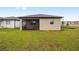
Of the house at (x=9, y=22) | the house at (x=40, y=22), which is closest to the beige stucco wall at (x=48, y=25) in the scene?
the house at (x=40, y=22)

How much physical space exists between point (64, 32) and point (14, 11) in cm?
79

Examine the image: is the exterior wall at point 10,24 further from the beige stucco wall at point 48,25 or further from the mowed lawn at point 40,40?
the beige stucco wall at point 48,25

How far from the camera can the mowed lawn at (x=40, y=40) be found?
313cm

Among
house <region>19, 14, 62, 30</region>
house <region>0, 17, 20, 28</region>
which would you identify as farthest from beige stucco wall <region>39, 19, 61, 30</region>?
house <region>0, 17, 20, 28</region>

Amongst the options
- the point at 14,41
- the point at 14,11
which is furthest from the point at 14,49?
the point at 14,11

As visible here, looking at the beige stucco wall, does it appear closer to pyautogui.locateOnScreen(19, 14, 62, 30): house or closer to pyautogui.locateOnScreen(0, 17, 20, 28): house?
pyautogui.locateOnScreen(19, 14, 62, 30): house

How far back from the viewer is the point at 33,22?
A: 3252 millimetres

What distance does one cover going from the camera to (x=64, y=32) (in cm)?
316

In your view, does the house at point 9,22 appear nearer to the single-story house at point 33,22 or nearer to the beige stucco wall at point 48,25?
the single-story house at point 33,22

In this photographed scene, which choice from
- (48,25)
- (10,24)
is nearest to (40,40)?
(48,25)

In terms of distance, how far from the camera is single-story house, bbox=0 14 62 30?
3182mm

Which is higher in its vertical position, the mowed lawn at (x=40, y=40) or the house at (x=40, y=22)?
the house at (x=40, y=22)

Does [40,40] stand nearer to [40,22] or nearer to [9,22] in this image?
[40,22]
